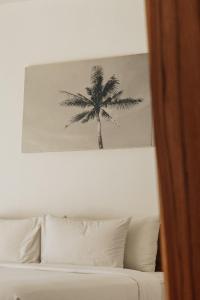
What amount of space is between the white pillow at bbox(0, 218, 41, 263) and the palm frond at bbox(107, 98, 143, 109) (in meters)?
1.17

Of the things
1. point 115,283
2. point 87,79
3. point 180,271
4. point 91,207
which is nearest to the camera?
point 180,271

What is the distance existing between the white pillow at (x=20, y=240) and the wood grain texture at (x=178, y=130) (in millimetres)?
2461

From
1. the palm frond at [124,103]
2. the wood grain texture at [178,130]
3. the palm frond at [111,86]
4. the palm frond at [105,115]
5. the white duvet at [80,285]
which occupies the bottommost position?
the white duvet at [80,285]

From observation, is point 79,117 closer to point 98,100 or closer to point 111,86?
point 98,100

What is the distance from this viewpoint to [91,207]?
3.10 m

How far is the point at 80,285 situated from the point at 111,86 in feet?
6.23

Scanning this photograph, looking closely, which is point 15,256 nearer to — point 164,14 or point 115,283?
point 115,283

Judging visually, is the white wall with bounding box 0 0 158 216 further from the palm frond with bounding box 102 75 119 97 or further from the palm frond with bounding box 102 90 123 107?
the palm frond with bounding box 102 90 123 107

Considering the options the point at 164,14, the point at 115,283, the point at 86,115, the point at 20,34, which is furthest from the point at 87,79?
the point at 164,14

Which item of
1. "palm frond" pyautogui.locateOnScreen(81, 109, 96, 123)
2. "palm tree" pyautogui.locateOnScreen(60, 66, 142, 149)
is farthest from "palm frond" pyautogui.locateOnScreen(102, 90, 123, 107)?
"palm frond" pyautogui.locateOnScreen(81, 109, 96, 123)

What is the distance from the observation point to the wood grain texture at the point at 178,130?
1.60ft

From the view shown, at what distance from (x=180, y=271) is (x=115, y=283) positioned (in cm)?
158

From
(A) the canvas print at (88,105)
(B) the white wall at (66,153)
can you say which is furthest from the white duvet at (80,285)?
(A) the canvas print at (88,105)

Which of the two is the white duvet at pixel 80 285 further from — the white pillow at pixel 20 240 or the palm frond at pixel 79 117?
the palm frond at pixel 79 117
